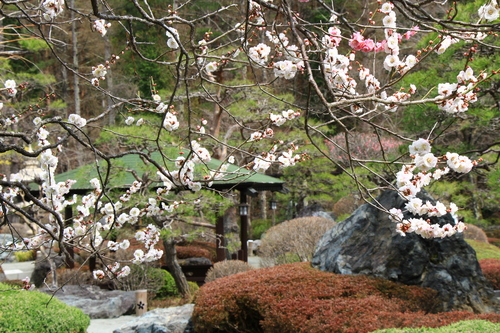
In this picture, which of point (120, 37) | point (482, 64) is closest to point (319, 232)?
point (482, 64)

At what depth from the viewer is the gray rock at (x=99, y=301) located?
313 inches

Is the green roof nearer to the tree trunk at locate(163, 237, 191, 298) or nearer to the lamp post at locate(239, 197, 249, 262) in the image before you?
the lamp post at locate(239, 197, 249, 262)

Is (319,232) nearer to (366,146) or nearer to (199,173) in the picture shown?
(199,173)

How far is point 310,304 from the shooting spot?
438cm

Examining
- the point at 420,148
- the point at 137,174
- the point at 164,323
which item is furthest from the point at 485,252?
the point at 420,148

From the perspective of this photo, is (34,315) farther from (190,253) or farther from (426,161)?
(190,253)

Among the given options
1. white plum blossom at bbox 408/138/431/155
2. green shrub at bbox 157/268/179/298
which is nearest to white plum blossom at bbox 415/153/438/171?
white plum blossom at bbox 408/138/431/155

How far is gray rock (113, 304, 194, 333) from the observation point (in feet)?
19.6

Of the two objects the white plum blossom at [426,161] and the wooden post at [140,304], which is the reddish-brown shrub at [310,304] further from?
the wooden post at [140,304]

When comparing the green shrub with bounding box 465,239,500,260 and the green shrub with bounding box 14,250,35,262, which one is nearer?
the green shrub with bounding box 465,239,500,260

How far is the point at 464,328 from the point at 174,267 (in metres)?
6.66

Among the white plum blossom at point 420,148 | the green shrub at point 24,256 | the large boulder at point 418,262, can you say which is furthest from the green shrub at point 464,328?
the green shrub at point 24,256

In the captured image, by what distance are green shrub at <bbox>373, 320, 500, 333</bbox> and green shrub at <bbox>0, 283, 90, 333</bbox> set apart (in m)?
3.01

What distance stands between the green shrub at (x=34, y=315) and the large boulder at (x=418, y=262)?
2.78 meters
